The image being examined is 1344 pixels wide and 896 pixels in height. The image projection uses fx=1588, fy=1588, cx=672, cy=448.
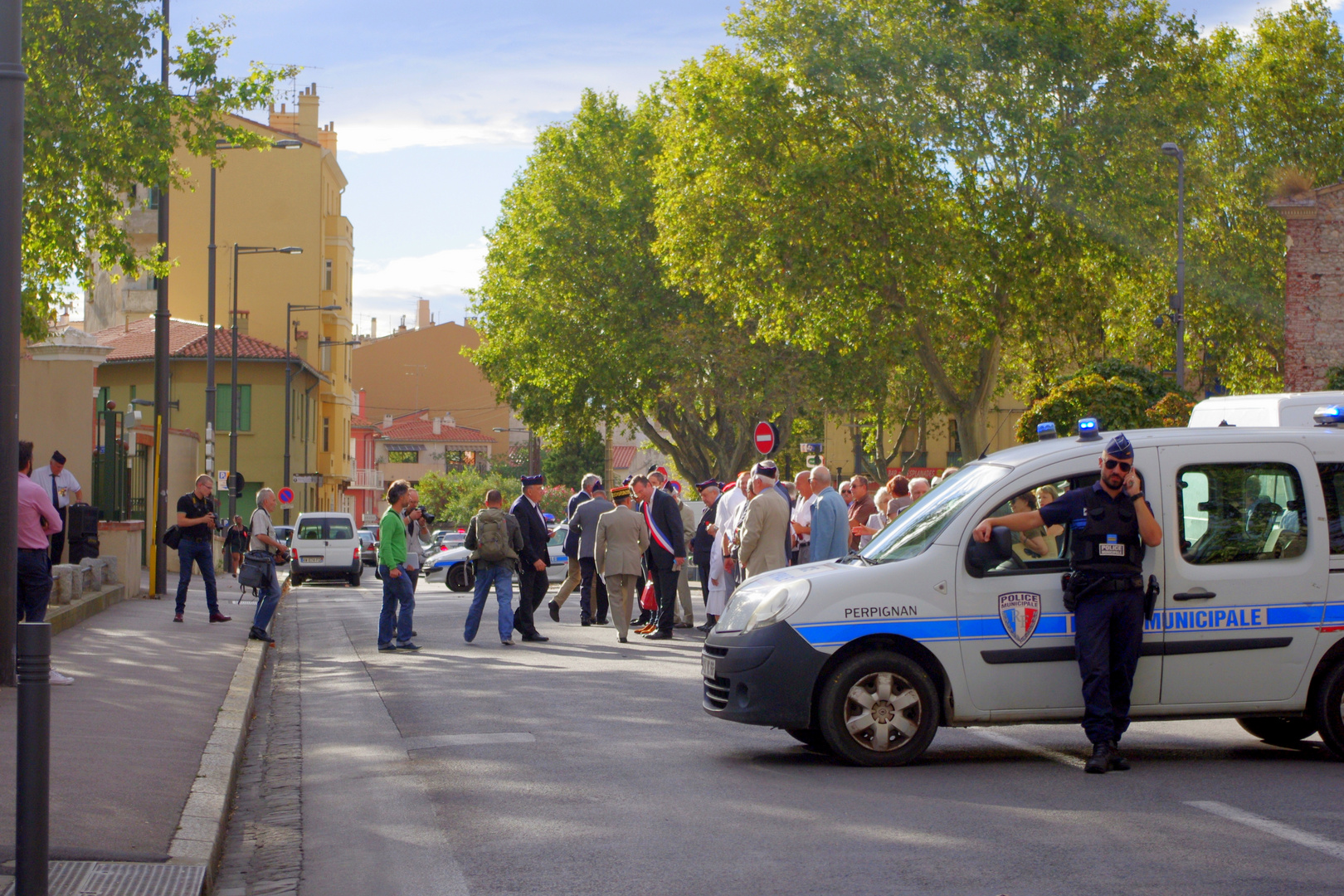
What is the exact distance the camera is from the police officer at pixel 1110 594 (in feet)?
26.7

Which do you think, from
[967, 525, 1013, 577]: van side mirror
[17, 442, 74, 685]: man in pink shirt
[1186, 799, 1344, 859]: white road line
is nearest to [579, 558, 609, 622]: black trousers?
[17, 442, 74, 685]: man in pink shirt

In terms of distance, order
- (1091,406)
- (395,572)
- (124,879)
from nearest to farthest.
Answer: (124,879), (395,572), (1091,406)

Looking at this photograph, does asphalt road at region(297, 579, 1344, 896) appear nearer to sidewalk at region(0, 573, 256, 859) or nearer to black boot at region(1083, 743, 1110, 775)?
black boot at region(1083, 743, 1110, 775)

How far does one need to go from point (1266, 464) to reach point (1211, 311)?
128 feet

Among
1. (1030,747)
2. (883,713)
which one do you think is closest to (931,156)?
(1030,747)

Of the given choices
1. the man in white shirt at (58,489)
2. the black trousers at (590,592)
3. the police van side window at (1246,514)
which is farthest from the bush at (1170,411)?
the police van side window at (1246,514)

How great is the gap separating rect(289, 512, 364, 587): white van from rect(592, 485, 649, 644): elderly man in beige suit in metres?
21.5

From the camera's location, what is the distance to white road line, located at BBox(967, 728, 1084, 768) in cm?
862

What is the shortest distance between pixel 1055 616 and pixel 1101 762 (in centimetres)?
81

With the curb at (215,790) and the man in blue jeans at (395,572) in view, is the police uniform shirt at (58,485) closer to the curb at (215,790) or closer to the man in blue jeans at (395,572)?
the man in blue jeans at (395,572)

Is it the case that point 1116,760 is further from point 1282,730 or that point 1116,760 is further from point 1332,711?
point 1282,730

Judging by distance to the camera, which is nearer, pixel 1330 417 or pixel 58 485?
pixel 1330 417

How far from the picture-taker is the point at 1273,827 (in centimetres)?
676

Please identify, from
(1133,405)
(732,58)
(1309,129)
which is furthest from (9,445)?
(1309,129)
